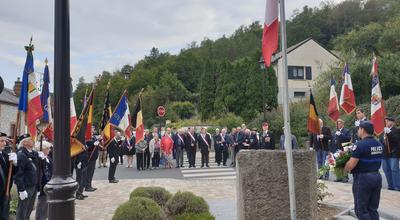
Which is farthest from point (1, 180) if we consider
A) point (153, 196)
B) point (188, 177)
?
point (188, 177)

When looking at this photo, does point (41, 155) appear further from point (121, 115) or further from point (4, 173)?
point (121, 115)

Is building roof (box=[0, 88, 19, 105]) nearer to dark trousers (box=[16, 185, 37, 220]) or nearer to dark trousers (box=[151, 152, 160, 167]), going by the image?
dark trousers (box=[151, 152, 160, 167])

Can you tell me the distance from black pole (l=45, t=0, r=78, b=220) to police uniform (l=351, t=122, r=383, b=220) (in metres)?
4.62

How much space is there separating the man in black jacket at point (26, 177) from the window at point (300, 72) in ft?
153

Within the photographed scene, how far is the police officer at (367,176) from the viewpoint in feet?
21.8

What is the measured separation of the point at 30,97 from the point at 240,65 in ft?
151

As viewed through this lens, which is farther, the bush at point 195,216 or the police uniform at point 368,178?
the bush at point 195,216

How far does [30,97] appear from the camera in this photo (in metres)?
8.57

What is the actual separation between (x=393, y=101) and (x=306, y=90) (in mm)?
29429

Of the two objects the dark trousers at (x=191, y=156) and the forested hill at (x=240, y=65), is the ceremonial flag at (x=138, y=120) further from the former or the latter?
the forested hill at (x=240, y=65)

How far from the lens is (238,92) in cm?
5075

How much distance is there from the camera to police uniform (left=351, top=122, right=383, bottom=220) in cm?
664

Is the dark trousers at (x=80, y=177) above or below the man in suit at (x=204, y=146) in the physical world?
below

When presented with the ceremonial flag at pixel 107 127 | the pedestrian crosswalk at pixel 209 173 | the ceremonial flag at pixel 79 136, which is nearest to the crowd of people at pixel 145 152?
the ceremonial flag at pixel 107 127
